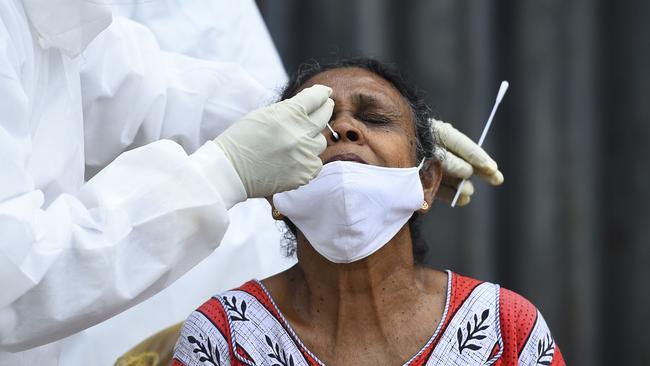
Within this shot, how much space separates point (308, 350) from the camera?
2459 mm

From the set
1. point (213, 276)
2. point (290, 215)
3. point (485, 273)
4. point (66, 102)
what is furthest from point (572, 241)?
point (66, 102)

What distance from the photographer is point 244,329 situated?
2.46 metres

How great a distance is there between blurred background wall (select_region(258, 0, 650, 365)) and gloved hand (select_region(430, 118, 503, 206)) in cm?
188

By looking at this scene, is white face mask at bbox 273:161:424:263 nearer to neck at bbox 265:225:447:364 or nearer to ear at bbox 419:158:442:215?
neck at bbox 265:225:447:364

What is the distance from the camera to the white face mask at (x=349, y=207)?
7.83 ft

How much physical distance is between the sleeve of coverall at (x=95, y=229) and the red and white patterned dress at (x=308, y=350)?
26cm

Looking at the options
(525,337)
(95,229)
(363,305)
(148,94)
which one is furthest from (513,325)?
(148,94)

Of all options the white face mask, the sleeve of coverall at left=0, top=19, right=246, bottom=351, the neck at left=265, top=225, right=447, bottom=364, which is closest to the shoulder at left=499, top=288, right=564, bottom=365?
the neck at left=265, top=225, right=447, bottom=364

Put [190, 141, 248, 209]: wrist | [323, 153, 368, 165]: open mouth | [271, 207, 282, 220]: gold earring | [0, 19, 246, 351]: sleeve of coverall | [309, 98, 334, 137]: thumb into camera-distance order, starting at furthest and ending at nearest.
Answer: [271, 207, 282, 220]: gold earring < [323, 153, 368, 165]: open mouth < [309, 98, 334, 137]: thumb < [190, 141, 248, 209]: wrist < [0, 19, 246, 351]: sleeve of coverall

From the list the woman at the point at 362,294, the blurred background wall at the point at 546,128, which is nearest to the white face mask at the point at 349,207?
the woman at the point at 362,294

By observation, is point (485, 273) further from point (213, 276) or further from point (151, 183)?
point (151, 183)

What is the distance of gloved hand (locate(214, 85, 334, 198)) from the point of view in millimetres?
2273

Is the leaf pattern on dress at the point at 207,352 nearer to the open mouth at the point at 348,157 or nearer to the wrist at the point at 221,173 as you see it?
the wrist at the point at 221,173

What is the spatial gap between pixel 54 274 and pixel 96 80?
0.76 metres
